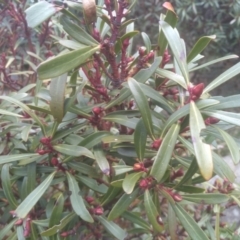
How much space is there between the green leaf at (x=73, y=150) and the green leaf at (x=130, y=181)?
0.10 m

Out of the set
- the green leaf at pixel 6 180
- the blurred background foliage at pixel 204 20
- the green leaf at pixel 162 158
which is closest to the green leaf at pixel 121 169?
the green leaf at pixel 162 158

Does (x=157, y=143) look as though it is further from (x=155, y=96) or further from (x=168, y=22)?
(x=168, y=22)

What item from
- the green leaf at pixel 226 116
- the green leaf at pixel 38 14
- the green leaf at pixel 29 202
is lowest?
the green leaf at pixel 29 202

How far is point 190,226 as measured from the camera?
887 millimetres

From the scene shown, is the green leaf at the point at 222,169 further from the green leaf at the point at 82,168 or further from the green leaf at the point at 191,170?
the green leaf at the point at 82,168

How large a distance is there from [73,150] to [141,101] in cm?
20

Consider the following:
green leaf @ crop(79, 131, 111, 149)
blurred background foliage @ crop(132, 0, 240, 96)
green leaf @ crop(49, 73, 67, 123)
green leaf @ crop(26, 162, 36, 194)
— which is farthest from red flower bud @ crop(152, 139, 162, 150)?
blurred background foliage @ crop(132, 0, 240, 96)

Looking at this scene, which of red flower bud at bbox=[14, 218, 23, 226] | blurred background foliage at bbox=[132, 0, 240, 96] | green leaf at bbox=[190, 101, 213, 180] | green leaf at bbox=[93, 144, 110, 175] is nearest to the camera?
green leaf at bbox=[190, 101, 213, 180]

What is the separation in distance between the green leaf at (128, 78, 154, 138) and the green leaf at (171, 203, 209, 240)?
0.68 ft

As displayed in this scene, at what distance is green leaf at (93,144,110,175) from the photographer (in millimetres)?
890

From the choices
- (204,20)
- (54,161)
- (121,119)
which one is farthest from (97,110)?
(204,20)

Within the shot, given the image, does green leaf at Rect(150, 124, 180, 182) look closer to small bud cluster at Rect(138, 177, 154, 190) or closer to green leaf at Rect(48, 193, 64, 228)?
small bud cluster at Rect(138, 177, 154, 190)

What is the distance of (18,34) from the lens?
1922 mm

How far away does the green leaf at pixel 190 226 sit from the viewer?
876 mm
